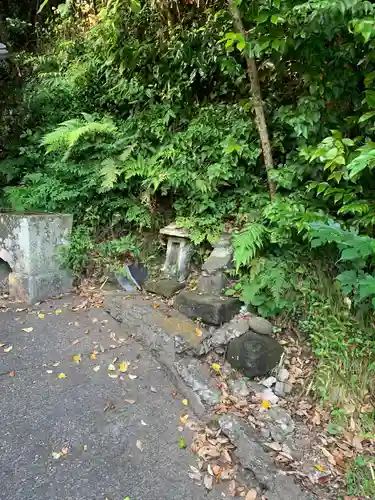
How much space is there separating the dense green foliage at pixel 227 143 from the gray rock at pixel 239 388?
22.0 inches

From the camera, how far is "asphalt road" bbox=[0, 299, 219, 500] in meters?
2.18

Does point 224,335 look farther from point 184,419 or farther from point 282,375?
point 184,419

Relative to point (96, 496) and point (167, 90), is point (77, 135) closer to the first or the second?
point (167, 90)

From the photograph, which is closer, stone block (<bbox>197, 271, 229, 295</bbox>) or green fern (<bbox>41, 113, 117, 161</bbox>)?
stone block (<bbox>197, 271, 229, 295</bbox>)

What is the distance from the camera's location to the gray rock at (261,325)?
10.4 feet

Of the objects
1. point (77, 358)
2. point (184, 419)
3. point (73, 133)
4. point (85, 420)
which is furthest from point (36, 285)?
point (184, 419)

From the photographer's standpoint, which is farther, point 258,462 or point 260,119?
point 260,119

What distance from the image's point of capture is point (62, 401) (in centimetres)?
277

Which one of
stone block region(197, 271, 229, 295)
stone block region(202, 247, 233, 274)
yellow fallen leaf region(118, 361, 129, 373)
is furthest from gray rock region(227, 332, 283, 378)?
yellow fallen leaf region(118, 361, 129, 373)

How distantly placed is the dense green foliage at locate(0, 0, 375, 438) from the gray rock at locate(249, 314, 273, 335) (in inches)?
3.4

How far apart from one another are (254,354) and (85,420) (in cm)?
134

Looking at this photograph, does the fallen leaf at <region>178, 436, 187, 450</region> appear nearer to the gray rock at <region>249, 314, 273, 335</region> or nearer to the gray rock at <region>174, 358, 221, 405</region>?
the gray rock at <region>174, 358, 221, 405</region>

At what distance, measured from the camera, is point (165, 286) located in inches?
156

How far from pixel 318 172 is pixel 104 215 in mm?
2519
